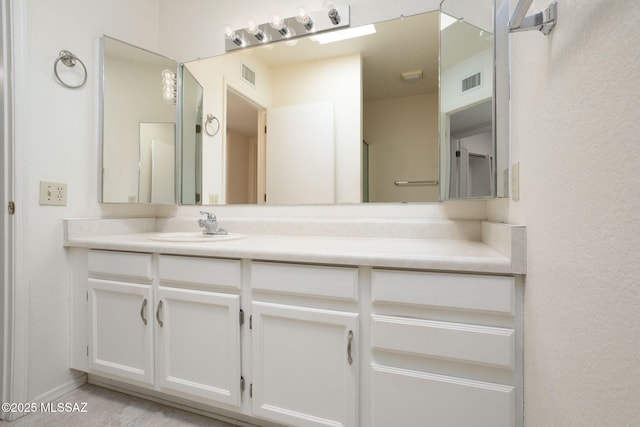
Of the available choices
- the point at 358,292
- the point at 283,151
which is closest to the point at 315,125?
the point at 283,151

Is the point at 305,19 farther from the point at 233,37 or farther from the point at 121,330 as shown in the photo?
the point at 121,330

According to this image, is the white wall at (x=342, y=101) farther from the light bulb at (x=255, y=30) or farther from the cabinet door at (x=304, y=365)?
the cabinet door at (x=304, y=365)

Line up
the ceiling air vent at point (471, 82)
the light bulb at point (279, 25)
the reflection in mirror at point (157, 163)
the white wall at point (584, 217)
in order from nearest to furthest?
1. the white wall at point (584, 217)
2. the ceiling air vent at point (471, 82)
3. the light bulb at point (279, 25)
4. the reflection in mirror at point (157, 163)

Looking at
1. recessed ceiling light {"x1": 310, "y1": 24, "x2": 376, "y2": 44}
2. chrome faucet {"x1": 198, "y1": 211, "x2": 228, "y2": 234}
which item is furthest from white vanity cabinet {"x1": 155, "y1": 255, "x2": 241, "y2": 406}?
recessed ceiling light {"x1": 310, "y1": 24, "x2": 376, "y2": 44}

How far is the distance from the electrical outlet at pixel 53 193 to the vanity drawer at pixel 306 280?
115 cm

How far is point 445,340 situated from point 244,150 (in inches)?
57.2

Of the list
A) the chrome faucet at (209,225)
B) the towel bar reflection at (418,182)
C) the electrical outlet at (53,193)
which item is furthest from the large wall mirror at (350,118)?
the electrical outlet at (53,193)

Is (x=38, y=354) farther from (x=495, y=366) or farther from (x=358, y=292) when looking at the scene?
(x=495, y=366)

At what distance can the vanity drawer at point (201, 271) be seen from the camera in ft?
3.70

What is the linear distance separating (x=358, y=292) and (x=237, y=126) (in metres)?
1.31

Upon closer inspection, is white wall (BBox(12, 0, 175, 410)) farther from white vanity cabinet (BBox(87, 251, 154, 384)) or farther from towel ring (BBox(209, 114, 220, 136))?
towel ring (BBox(209, 114, 220, 136))

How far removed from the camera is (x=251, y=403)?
111 cm

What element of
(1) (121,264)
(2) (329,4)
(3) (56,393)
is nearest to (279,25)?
(2) (329,4)

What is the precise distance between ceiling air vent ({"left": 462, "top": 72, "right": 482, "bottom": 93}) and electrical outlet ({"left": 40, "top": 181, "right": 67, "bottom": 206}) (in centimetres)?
198
